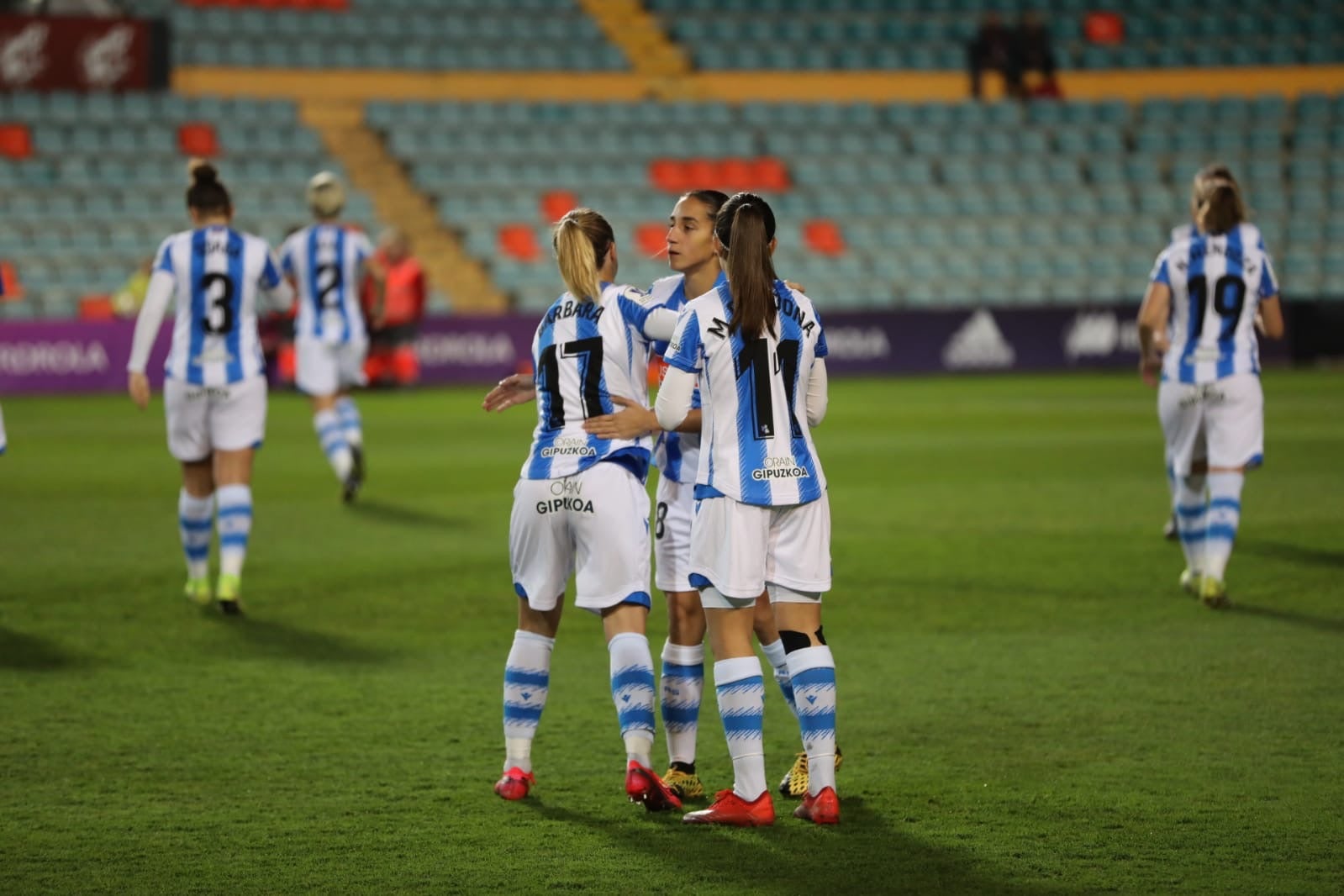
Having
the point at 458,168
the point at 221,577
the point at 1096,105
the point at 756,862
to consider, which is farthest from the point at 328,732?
the point at 1096,105

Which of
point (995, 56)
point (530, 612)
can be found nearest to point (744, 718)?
point (530, 612)

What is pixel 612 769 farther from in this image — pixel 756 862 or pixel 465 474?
pixel 465 474

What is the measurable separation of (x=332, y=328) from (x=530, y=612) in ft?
26.0

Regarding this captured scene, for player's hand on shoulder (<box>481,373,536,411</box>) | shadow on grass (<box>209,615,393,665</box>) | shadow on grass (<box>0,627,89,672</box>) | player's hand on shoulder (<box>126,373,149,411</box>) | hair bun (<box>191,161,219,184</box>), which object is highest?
hair bun (<box>191,161,219,184</box>)

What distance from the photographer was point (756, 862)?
184 inches

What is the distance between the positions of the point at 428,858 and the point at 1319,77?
33.8m

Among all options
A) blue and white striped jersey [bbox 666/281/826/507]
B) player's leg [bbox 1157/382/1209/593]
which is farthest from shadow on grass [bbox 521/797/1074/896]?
player's leg [bbox 1157/382/1209/593]

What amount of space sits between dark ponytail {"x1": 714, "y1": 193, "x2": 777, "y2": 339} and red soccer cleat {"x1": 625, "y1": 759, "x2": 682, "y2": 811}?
132 centimetres

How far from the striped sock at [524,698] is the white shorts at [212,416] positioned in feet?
11.6

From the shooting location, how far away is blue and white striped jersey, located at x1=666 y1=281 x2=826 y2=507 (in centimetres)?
496

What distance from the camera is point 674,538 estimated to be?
18.1 ft

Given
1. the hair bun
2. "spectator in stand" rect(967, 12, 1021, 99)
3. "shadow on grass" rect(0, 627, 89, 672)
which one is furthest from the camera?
"spectator in stand" rect(967, 12, 1021, 99)

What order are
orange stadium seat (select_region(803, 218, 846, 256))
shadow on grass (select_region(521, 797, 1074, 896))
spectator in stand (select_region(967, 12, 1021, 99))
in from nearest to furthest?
shadow on grass (select_region(521, 797, 1074, 896)) < orange stadium seat (select_region(803, 218, 846, 256)) < spectator in stand (select_region(967, 12, 1021, 99))

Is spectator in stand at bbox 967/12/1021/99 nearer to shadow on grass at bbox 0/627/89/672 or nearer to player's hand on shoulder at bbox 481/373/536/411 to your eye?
shadow on grass at bbox 0/627/89/672
